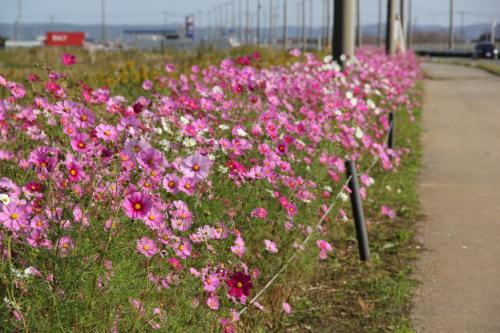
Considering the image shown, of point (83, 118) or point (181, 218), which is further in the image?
point (83, 118)

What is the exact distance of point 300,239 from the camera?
243 inches

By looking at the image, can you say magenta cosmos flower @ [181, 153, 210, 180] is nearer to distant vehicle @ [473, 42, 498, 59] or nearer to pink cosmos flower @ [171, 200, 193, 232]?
pink cosmos flower @ [171, 200, 193, 232]

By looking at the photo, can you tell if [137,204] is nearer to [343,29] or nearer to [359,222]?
[359,222]

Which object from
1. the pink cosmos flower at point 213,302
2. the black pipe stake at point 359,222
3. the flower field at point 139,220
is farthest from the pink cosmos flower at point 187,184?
the black pipe stake at point 359,222

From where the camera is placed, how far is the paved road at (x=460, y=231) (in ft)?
18.0

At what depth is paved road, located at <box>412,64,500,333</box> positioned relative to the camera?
18.0ft

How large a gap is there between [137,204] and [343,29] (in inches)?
429

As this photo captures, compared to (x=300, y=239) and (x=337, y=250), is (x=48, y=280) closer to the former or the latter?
(x=300, y=239)

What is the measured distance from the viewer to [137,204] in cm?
319

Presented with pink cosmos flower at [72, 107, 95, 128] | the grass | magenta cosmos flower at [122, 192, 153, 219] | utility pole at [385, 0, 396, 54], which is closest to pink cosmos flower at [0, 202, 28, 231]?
magenta cosmos flower at [122, 192, 153, 219]

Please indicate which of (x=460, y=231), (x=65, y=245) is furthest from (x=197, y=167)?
(x=460, y=231)

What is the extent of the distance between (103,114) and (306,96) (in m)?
2.40

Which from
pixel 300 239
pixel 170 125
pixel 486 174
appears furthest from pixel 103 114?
pixel 486 174

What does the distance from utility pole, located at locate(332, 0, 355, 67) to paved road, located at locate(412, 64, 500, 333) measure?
6.53ft
